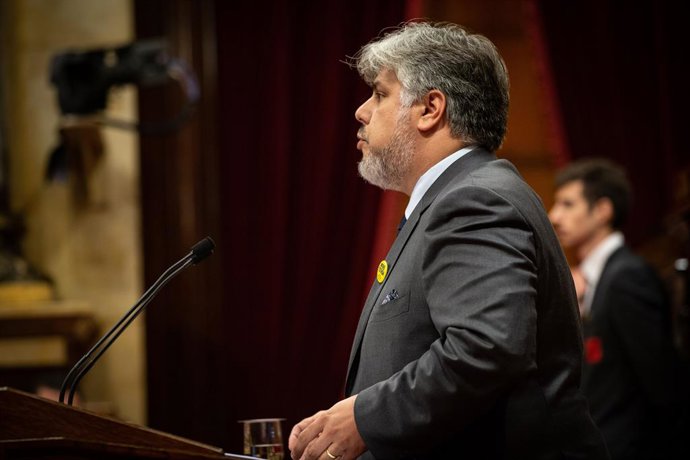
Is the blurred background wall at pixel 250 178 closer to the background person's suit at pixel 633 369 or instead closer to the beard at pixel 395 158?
the background person's suit at pixel 633 369

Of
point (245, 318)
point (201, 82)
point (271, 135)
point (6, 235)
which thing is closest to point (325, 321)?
point (245, 318)

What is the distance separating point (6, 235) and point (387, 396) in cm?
360

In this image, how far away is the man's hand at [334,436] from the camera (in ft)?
5.82

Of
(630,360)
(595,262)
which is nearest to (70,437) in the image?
(630,360)

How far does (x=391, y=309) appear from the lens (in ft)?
6.25

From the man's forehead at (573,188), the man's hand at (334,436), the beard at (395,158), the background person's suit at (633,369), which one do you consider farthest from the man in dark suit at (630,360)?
the man's hand at (334,436)

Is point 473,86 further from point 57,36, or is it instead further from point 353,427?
point 57,36

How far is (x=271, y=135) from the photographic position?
4949 mm

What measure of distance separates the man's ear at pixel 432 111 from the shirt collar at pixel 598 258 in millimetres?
2128

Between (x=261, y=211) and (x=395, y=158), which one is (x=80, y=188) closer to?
(x=261, y=211)

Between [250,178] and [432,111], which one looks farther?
[250,178]

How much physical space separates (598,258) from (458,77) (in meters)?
2.19

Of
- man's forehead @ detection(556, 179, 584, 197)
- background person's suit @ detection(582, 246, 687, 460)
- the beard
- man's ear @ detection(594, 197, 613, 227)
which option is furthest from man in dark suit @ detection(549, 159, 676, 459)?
the beard

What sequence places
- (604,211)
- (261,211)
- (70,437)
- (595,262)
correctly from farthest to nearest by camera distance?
(261,211) < (604,211) < (595,262) < (70,437)
